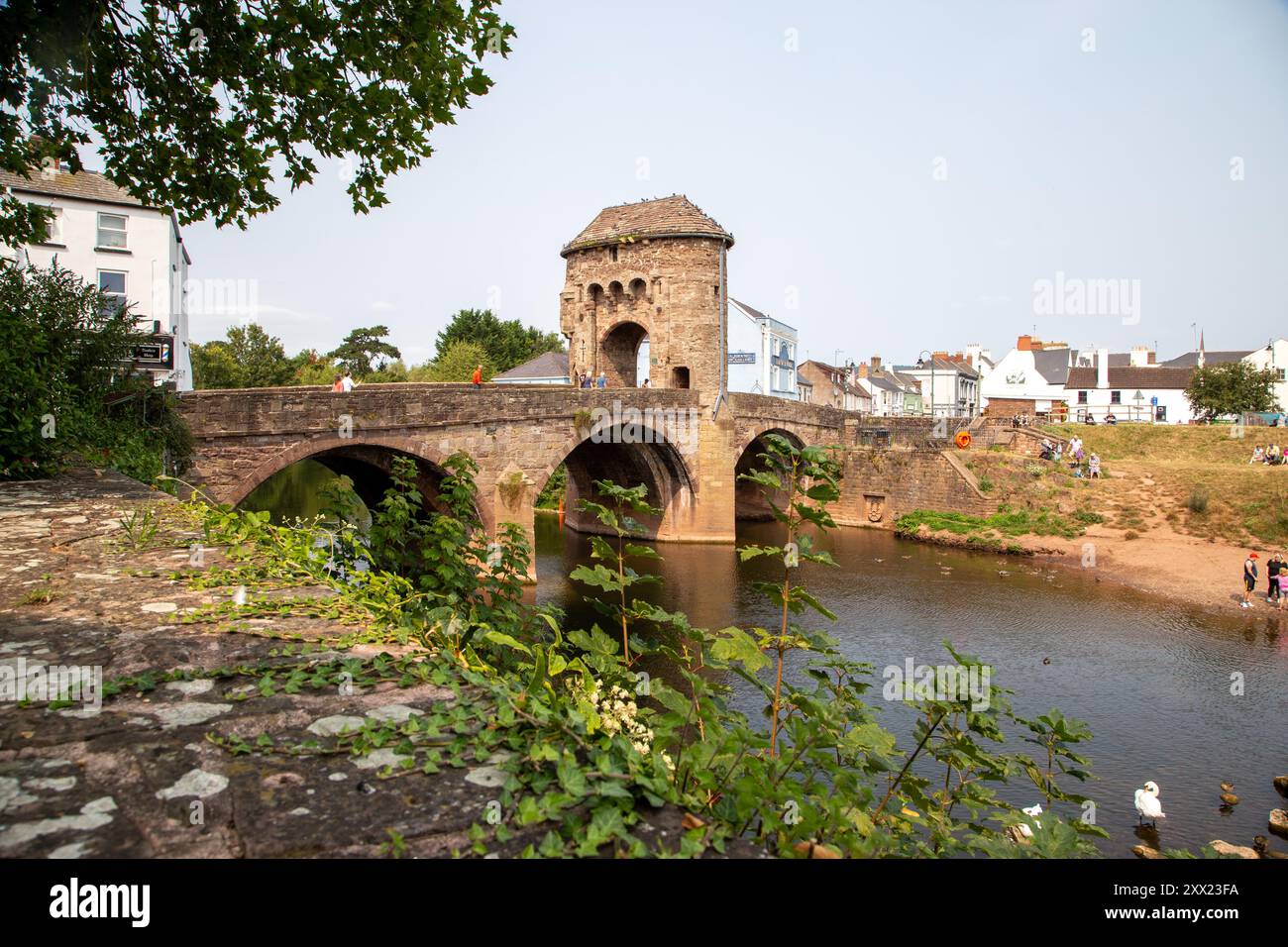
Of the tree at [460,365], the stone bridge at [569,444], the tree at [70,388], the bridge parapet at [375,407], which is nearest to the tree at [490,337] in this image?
the tree at [460,365]

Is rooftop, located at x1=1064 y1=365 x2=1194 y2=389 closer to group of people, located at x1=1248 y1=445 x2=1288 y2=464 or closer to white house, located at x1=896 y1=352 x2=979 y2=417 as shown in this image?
white house, located at x1=896 y1=352 x2=979 y2=417

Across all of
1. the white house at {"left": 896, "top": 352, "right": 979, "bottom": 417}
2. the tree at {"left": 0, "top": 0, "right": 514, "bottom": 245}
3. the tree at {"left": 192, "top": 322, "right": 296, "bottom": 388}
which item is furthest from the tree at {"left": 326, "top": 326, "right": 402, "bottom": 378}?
the tree at {"left": 0, "top": 0, "right": 514, "bottom": 245}

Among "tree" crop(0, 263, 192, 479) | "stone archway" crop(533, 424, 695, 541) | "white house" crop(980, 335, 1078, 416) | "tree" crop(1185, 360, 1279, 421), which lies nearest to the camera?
"tree" crop(0, 263, 192, 479)

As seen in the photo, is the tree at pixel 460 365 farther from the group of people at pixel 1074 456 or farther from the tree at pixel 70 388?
the tree at pixel 70 388

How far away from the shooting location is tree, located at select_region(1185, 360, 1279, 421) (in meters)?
47.7

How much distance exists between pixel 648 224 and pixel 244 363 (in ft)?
144

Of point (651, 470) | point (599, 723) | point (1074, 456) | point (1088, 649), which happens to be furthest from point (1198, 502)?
point (599, 723)

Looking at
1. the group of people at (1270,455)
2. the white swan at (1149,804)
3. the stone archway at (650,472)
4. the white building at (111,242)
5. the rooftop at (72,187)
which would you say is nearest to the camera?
the white swan at (1149,804)

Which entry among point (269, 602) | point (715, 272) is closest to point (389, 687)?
point (269, 602)

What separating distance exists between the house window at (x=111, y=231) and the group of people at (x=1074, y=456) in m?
35.7

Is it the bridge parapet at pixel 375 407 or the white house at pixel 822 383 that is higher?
the white house at pixel 822 383

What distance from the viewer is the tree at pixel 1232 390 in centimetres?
4772

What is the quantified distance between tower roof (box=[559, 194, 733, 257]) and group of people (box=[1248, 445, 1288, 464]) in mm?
25140

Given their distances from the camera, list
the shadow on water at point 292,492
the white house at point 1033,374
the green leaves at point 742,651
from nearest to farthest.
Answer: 1. the green leaves at point 742,651
2. the shadow on water at point 292,492
3. the white house at point 1033,374
